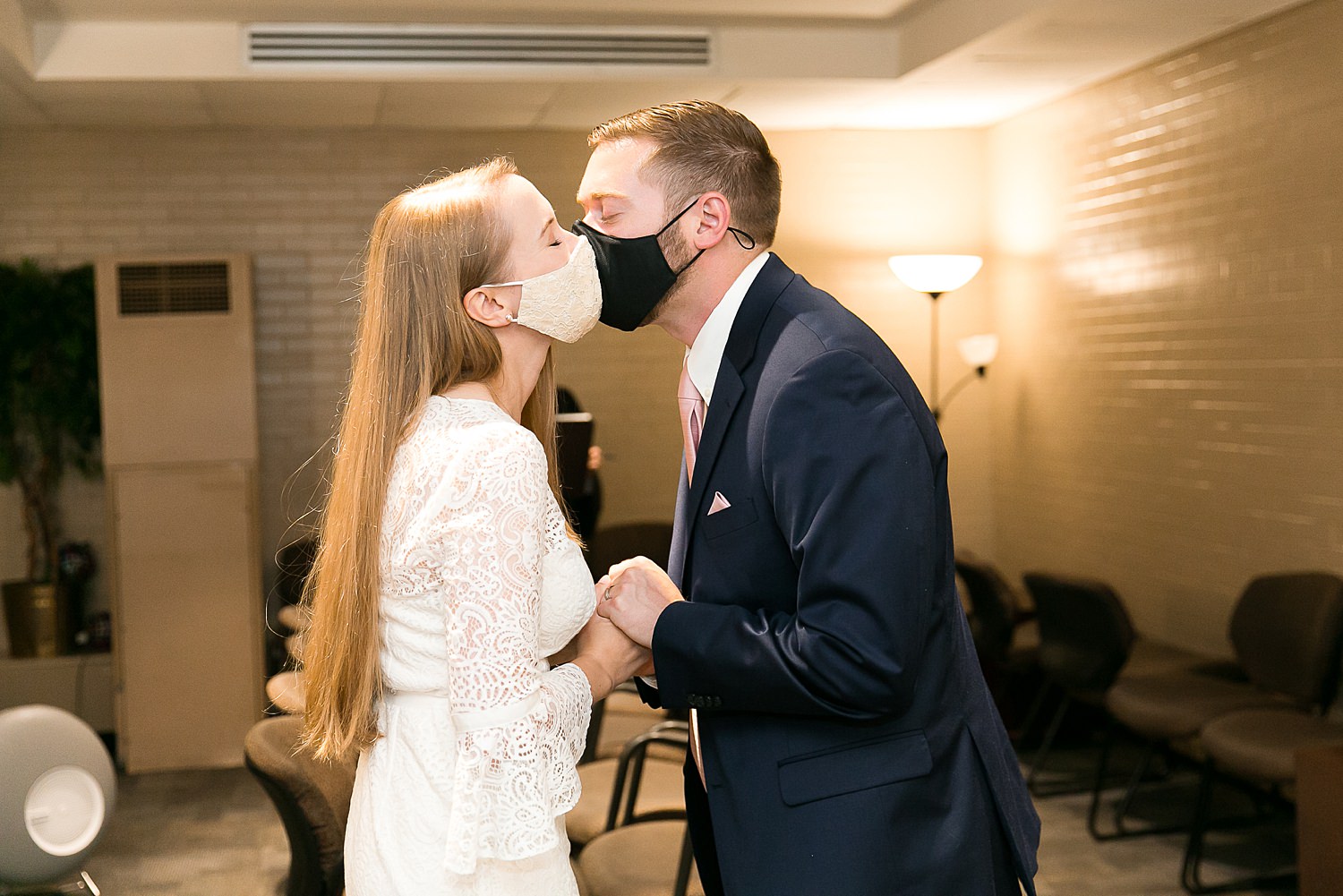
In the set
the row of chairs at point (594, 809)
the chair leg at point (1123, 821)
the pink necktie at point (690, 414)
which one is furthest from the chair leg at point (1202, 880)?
the pink necktie at point (690, 414)

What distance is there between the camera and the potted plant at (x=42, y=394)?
5.71 metres

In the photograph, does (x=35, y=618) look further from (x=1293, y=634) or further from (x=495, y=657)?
(x=1293, y=634)

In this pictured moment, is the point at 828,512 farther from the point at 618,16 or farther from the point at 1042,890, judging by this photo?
the point at 618,16

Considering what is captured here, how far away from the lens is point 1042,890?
3945 mm

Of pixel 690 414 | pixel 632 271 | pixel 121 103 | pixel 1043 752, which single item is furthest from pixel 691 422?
pixel 121 103

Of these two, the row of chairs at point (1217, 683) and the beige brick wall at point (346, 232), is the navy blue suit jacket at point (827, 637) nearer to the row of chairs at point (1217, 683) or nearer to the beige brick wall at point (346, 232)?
the row of chairs at point (1217, 683)

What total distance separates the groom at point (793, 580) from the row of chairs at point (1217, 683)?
2288mm

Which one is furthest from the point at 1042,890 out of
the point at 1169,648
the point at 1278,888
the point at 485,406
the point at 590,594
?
the point at 485,406

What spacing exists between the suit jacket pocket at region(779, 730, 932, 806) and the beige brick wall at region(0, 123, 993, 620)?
15.8ft

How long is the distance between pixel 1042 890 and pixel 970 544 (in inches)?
132

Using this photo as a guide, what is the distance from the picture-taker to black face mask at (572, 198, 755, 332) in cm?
168

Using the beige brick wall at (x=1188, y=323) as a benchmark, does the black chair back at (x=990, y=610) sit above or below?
below

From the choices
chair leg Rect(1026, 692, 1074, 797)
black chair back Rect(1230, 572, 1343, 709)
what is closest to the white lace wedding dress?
black chair back Rect(1230, 572, 1343, 709)

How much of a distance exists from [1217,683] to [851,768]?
131 inches
